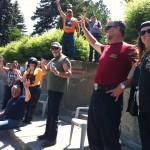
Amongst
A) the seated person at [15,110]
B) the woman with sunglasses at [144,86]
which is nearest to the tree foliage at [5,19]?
the seated person at [15,110]

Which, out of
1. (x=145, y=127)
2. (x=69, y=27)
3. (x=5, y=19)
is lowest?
(x=145, y=127)

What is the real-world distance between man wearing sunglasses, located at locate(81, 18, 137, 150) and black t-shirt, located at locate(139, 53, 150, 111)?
38 cm

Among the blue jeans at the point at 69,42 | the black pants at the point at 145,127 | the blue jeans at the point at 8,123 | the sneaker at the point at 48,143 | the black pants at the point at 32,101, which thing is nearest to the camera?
the black pants at the point at 145,127

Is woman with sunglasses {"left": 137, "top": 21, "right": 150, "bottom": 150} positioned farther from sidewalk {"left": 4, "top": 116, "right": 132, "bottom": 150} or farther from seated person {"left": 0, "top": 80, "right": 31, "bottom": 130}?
seated person {"left": 0, "top": 80, "right": 31, "bottom": 130}

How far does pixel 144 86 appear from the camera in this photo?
3639mm

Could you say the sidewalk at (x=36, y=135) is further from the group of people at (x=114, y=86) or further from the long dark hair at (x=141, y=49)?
the long dark hair at (x=141, y=49)

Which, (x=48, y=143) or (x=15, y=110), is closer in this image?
(x=48, y=143)

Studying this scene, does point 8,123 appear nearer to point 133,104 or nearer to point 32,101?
point 32,101

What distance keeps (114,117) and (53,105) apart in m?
1.87

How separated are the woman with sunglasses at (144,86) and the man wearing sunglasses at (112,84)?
291mm

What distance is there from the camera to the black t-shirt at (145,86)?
362 cm

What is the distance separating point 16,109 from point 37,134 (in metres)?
0.82

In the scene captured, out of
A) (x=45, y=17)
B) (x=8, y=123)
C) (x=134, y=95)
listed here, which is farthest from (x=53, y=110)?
(x=45, y=17)

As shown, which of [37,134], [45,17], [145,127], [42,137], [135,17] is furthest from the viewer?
[45,17]
